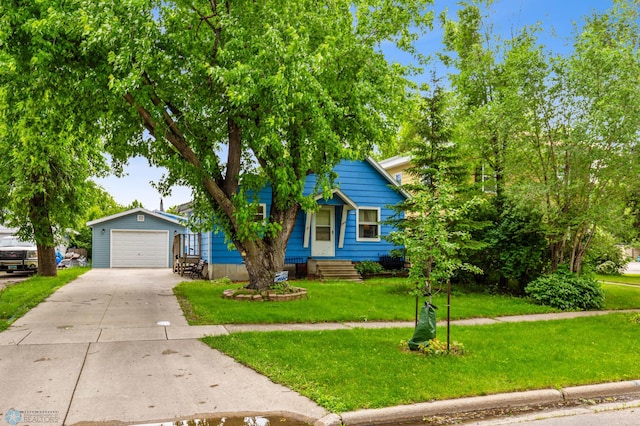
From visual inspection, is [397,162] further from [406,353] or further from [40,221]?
[406,353]

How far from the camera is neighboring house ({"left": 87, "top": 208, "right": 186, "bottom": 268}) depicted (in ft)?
88.7

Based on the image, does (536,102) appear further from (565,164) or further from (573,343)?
(573,343)

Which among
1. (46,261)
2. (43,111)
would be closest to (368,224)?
(43,111)

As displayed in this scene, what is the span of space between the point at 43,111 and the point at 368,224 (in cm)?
1257

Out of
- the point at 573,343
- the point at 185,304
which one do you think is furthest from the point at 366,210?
the point at 573,343

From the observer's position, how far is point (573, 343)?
25.8 feet

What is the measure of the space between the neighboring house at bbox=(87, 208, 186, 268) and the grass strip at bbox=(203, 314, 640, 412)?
67.8 ft

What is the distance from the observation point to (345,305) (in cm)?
1143

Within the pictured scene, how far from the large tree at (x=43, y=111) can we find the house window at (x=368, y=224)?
10.4 metres

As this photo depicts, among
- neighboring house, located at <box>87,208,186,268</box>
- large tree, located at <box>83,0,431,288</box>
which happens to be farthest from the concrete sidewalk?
neighboring house, located at <box>87,208,186,268</box>

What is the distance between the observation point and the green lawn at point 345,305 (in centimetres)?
982

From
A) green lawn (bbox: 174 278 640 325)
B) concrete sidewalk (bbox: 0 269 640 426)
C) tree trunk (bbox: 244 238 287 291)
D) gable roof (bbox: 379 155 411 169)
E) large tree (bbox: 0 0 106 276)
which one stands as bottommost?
green lawn (bbox: 174 278 640 325)

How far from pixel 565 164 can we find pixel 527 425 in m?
9.34

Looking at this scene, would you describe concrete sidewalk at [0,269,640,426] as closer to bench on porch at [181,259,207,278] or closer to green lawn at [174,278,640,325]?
green lawn at [174,278,640,325]
